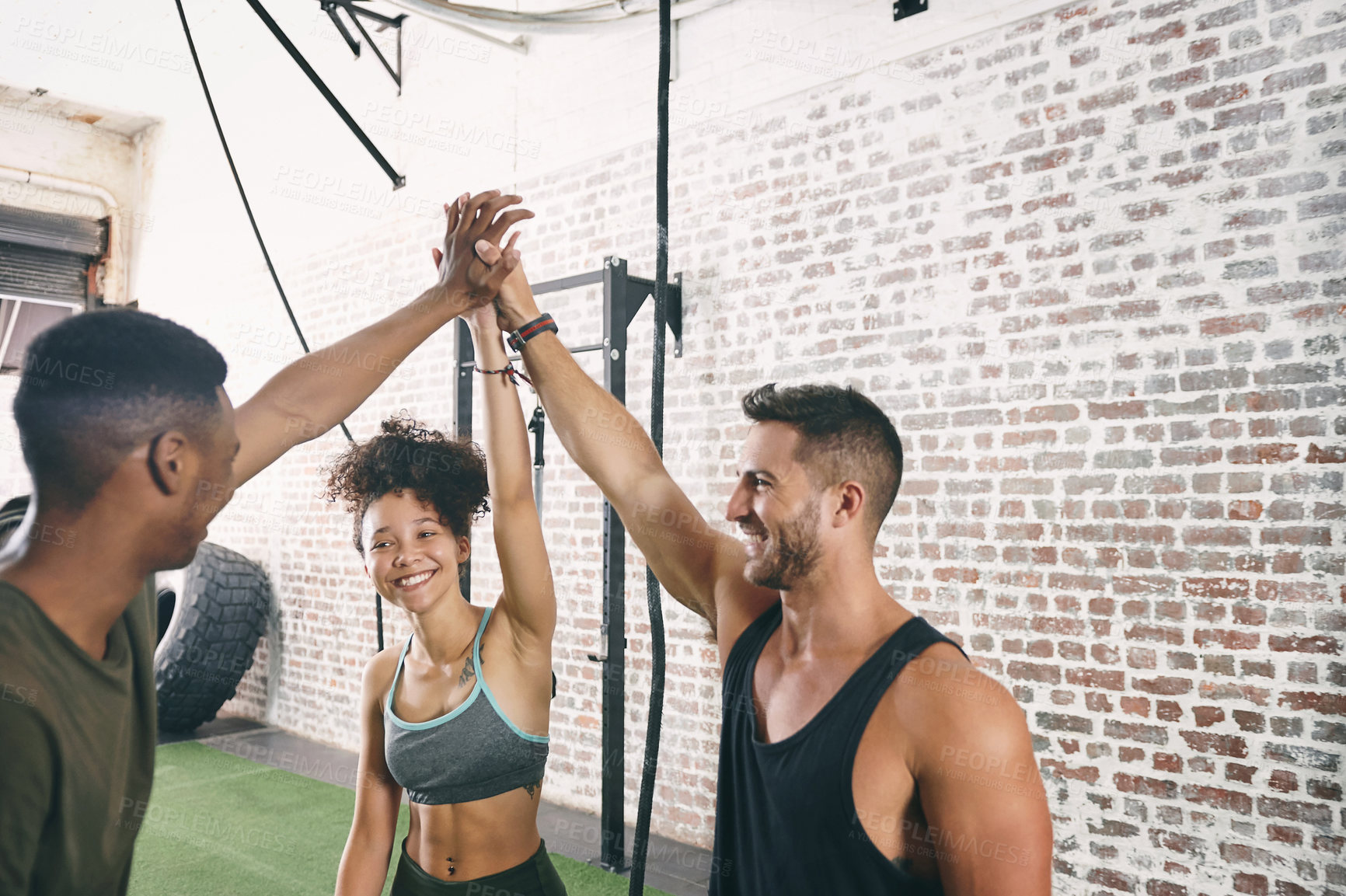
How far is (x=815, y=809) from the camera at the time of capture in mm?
1337

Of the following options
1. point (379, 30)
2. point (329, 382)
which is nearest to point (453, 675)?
point (329, 382)

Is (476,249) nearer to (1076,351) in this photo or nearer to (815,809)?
(815,809)

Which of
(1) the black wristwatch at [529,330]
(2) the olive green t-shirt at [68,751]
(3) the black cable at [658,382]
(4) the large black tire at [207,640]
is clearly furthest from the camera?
(4) the large black tire at [207,640]

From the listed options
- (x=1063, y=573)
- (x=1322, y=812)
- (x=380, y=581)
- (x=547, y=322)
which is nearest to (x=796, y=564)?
(x=547, y=322)

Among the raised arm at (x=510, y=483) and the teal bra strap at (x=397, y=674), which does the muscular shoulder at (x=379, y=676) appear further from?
the raised arm at (x=510, y=483)

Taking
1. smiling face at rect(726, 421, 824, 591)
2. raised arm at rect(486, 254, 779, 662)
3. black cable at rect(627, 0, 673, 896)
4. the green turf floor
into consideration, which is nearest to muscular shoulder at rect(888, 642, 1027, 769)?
smiling face at rect(726, 421, 824, 591)

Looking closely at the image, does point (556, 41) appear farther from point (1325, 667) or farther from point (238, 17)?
point (1325, 667)

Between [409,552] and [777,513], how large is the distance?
795mm

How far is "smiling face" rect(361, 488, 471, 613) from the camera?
5.98 feet

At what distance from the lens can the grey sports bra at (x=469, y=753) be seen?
5.62 ft

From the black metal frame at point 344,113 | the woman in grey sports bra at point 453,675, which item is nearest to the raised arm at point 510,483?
the woman in grey sports bra at point 453,675

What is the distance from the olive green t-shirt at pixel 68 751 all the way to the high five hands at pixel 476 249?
77cm

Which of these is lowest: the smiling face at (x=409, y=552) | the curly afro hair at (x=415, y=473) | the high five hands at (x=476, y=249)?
the smiling face at (x=409, y=552)

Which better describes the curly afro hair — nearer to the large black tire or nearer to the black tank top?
the black tank top
